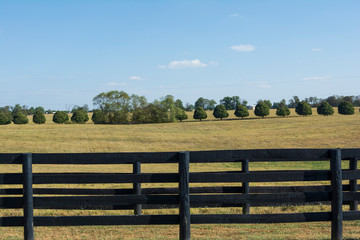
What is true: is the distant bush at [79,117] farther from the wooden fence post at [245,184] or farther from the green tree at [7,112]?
the wooden fence post at [245,184]

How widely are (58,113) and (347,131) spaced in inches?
3064

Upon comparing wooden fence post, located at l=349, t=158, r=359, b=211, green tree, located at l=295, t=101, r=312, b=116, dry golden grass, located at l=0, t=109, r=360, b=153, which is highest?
green tree, located at l=295, t=101, r=312, b=116

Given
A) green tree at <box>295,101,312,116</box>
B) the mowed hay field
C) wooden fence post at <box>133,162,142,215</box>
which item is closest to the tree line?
green tree at <box>295,101,312,116</box>

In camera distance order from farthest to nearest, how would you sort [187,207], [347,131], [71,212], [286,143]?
[347,131] < [286,143] < [71,212] < [187,207]

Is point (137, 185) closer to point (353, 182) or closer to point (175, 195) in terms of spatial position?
point (175, 195)

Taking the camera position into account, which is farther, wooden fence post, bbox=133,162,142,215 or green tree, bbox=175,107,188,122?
green tree, bbox=175,107,188,122

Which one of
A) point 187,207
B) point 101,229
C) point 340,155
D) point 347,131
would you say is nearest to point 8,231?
point 101,229

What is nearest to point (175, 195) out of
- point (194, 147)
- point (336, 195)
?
point (336, 195)

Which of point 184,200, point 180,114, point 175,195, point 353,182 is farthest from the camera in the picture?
point 180,114

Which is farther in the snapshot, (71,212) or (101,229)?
(71,212)

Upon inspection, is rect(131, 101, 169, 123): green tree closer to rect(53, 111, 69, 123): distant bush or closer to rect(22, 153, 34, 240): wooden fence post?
rect(53, 111, 69, 123): distant bush

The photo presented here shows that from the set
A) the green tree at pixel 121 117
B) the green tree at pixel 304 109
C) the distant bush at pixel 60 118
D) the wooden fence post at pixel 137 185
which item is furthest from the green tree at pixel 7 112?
the wooden fence post at pixel 137 185

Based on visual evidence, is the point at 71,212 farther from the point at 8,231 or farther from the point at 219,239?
the point at 219,239

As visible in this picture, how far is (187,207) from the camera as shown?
5816mm
